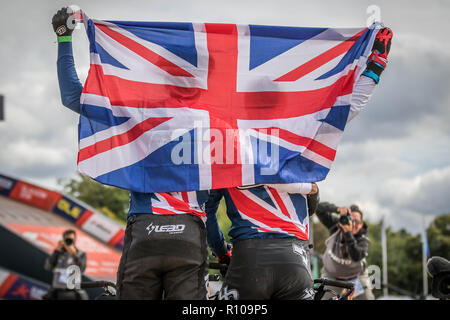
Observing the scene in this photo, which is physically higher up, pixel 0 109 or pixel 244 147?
pixel 0 109

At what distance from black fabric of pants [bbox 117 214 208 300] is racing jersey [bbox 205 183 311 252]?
1.21 ft

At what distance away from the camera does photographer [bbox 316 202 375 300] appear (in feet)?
23.5

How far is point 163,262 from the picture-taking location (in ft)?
10.7

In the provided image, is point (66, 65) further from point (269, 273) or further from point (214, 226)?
point (269, 273)

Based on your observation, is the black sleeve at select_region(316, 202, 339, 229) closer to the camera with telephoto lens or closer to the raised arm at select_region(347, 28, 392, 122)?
the camera with telephoto lens

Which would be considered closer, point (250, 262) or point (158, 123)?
point (250, 262)

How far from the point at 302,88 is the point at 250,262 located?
5.07ft

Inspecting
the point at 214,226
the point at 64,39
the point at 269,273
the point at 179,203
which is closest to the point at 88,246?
the point at 214,226

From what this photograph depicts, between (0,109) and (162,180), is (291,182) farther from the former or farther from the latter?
(0,109)

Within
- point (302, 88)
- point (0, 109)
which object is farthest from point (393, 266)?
point (302, 88)

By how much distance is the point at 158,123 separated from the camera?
3.94 m
